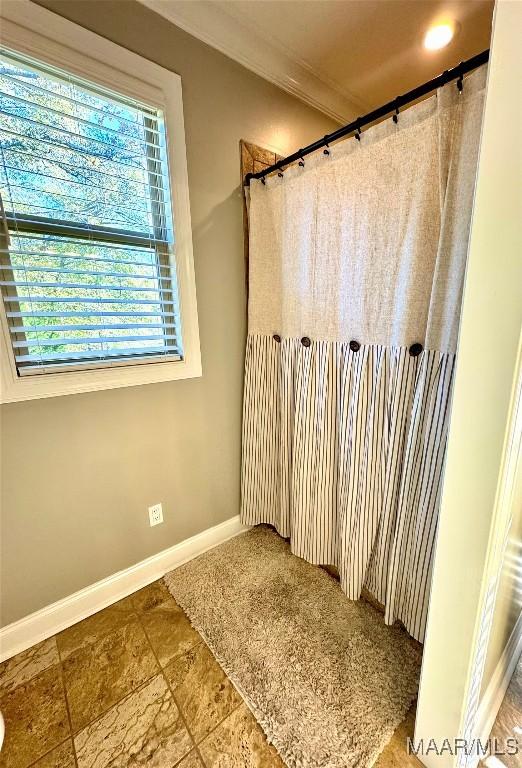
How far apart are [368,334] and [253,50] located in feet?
4.86

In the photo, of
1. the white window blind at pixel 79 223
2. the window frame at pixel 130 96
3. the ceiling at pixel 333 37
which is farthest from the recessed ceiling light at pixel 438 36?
the white window blind at pixel 79 223

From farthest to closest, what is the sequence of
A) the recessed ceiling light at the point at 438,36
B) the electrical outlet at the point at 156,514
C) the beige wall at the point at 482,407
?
the electrical outlet at the point at 156,514 < the recessed ceiling light at the point at 438,36 < the beige wall at the point at 482,407

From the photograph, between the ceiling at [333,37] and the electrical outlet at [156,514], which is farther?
the electrical outlet at [156,514]

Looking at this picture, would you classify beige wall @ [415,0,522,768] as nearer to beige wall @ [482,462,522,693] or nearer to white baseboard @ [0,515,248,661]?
beige wall @ [482,462,522,693]

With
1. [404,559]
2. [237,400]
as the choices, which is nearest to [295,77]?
[237,400]

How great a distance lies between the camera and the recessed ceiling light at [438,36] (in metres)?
1.41

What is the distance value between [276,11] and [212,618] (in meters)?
2.62

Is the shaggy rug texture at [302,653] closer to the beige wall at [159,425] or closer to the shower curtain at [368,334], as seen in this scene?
the shower curtain at [368,334]

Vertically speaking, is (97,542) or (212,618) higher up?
(97,542)

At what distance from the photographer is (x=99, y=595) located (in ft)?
4.75

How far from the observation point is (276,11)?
1306 mm

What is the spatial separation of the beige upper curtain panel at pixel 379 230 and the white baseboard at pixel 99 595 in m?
1.28

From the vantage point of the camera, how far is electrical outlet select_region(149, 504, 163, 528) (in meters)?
1.57

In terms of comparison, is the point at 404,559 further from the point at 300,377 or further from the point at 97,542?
the point at 97,542
